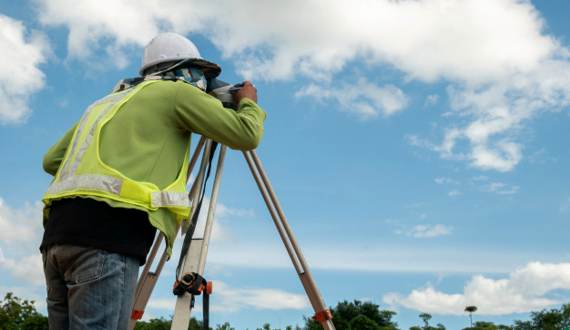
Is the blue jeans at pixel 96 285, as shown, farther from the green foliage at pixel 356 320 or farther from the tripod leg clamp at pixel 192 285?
the green foliage at pixel 356 320

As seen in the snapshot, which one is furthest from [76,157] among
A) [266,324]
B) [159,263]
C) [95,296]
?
[266,324]

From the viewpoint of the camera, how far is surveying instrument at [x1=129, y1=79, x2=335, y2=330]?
4.40m

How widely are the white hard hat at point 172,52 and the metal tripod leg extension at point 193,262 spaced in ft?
3.45

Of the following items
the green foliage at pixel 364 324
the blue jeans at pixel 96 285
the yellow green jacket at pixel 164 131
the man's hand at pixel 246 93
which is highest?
the green foliage at pixel 364 324

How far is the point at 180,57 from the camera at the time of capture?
4617 mm

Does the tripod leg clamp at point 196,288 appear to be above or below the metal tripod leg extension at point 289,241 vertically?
below

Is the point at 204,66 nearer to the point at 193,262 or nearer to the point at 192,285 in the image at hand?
the point at 193,262

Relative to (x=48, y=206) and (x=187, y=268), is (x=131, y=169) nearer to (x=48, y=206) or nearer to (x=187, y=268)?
(x=48, y=206)

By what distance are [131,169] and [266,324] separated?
126ft

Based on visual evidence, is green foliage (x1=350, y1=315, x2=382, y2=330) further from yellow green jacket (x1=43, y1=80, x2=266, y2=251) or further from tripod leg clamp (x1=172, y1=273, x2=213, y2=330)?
yellow green jacket (x1=43, y1=80, x2=266, y2=251)

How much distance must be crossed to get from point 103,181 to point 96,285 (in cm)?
66

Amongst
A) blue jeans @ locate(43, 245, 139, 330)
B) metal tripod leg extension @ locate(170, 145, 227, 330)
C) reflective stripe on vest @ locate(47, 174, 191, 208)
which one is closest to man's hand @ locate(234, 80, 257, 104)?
metal tripod leg extension @ locate(170, 145, 227, 330)

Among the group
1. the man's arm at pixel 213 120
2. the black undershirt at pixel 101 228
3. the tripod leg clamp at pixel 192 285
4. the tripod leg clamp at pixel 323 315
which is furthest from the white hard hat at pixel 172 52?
the tripod leg clamp at pixel 323 315

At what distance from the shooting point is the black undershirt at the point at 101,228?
11.6 feet
